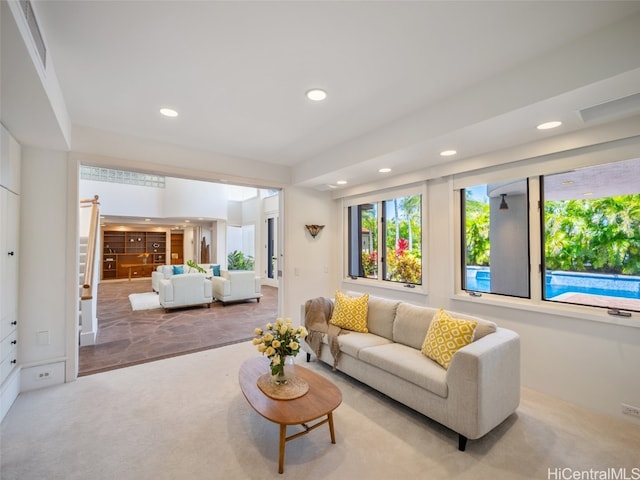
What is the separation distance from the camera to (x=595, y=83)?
1813 mm

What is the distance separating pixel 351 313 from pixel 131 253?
1301 cm

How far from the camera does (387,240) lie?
465 cm

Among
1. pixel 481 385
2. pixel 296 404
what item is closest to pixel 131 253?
pixel 296 404

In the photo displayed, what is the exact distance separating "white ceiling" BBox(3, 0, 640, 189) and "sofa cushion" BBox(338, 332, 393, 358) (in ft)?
6.48

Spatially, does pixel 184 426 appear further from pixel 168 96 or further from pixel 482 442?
pixel 168 96

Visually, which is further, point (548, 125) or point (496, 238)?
point (496, 238)

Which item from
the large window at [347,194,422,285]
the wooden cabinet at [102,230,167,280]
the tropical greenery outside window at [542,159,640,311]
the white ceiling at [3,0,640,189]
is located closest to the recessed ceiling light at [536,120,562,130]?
the white ceiling at [3,0,640,189]

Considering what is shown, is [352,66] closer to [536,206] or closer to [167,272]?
[536,206]

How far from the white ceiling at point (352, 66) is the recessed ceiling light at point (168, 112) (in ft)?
0.21

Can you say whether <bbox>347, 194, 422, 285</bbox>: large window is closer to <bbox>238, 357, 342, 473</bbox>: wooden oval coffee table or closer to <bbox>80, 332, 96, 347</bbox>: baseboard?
<bbox>238, 357, 342, 473</bbox>: wooden oval coffee table

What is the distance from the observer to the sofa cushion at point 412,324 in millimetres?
2826

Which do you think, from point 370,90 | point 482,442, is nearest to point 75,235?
point 370,90

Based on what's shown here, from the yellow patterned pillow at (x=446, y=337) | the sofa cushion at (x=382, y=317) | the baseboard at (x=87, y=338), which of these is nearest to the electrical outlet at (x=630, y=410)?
the yellow patterned pillow at (x=446, y=337)

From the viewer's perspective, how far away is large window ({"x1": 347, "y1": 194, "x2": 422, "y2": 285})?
4.19m
